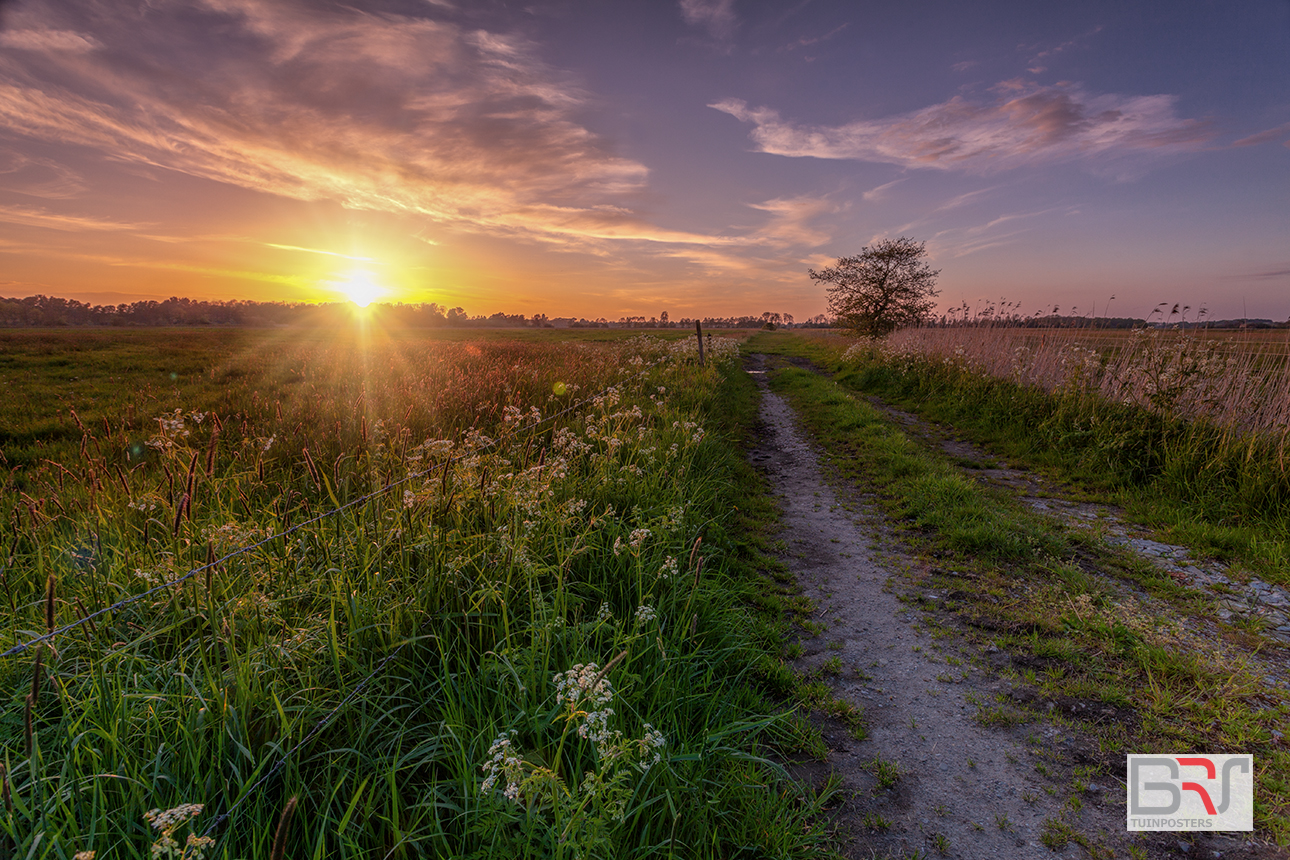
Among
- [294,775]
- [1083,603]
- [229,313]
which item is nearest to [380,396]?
[294,775]

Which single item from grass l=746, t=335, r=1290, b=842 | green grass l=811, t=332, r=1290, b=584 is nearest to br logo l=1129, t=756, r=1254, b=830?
grass l=746, t=335, r=1290, b=842

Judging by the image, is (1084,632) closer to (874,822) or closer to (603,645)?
(874,822)

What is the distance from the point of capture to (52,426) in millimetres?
8602

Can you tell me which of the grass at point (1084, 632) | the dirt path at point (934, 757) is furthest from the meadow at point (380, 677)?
the grass at point (1084, 632)

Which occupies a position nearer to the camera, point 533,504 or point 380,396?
point 533,504

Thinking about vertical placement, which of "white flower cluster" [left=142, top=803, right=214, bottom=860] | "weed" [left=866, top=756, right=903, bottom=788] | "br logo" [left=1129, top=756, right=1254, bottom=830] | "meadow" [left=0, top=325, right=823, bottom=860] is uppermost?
"white flower cluster" [left=142, top=803, right=214, bottom=860]

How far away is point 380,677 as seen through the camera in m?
2.72

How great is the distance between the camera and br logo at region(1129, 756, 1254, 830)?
2744 mm

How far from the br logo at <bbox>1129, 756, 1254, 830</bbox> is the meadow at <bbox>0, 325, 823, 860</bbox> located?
1942 mm

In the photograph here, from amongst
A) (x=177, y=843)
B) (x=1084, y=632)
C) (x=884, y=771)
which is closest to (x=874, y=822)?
(x=884, y=771)

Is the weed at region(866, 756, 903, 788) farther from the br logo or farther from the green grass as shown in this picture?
the green grass

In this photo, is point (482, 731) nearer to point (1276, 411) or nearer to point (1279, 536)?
point (1279, 536)

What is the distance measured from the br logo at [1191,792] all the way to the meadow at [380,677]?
1.94m

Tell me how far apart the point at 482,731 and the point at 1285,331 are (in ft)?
40.9
